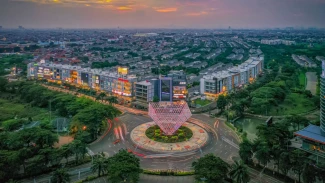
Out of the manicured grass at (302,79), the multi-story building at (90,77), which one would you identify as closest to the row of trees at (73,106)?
the multi-story building at (90,77)

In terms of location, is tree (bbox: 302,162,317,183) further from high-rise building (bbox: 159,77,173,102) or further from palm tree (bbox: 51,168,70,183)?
high-rise building (bbox: 159,77,173,102)

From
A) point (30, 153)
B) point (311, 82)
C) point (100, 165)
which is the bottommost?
point (100, 165)

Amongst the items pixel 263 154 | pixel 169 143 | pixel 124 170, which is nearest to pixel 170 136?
pixel 169 143

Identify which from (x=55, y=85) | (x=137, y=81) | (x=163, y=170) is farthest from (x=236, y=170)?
(x=55, y=85)

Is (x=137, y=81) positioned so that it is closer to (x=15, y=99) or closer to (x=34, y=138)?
(x=15, y=99)

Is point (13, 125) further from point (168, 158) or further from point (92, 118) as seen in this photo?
point (168, 158)

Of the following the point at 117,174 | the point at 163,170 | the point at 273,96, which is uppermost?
the point at 273,96
